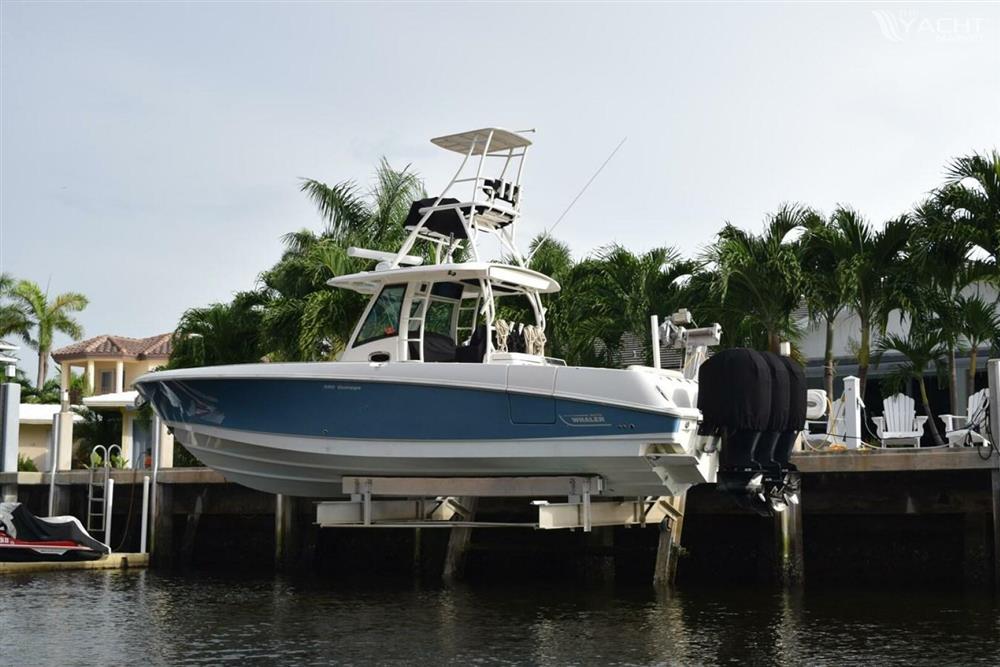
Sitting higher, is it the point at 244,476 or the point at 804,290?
the point at 804,290

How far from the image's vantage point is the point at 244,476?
15047mm

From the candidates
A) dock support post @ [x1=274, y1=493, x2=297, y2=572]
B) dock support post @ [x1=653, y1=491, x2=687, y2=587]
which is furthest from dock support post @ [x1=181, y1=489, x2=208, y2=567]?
dock support post @ [x1=653, y1=491, x2=687, y2=587]

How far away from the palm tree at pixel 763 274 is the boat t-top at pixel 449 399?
6889 millimetres

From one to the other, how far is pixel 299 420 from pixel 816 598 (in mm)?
6058

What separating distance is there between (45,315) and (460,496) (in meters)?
35.5

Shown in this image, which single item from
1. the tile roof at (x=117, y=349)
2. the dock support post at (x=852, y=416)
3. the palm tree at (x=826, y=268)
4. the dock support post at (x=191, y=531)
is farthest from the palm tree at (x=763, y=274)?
the tile roof at (x=117, y=349)

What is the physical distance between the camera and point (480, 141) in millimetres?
14984

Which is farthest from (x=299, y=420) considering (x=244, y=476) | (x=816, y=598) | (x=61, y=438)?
(x=61, y=438)

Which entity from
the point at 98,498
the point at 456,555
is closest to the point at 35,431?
the point at 98,498

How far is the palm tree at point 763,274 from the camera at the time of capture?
21047mm

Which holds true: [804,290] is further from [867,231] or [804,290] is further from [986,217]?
[986,217]

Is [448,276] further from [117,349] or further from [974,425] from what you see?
[117,349]

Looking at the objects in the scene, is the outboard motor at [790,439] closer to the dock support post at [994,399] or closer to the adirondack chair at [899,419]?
the dock support post at [994,399]

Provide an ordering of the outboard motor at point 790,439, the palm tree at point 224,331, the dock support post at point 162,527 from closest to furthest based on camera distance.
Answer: the outboard motor at point 790,439 → the dock support post at point 162,527 → the palm tree at point 224,331
